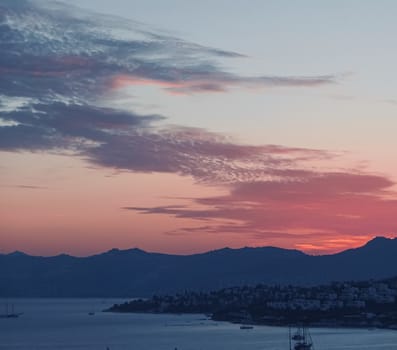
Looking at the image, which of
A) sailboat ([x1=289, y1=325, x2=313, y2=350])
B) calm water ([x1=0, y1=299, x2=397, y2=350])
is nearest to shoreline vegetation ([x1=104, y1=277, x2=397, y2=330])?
calm water ([x1=0, y1=299, x2=397, y2=350])

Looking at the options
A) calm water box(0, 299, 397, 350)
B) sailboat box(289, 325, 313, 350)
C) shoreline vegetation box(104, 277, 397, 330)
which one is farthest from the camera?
shoreline vegetation box(104, 277, 397, 330)

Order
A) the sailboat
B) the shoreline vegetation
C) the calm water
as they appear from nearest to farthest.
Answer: the sailboat, the calm water, the shoreline vegetation

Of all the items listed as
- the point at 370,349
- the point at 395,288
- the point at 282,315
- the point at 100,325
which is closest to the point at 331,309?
the point at 282,315

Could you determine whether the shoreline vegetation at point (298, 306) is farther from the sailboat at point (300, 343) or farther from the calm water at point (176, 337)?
the sailboat at point (300, 343)

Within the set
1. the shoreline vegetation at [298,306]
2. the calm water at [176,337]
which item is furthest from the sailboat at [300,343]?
the shoreline vegetation at [298,306]

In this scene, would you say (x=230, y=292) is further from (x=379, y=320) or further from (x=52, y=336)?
(x=52, y=336)

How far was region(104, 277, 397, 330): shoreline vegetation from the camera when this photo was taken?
→ 135000mm

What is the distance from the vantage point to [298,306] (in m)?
149

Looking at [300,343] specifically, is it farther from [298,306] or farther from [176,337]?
[298,306]

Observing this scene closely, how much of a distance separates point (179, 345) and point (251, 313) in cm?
5431

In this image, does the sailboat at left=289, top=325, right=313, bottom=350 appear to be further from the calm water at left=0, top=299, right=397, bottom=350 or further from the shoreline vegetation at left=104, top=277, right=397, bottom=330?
the shoreline vegetation at left=104, top=277, right=397, bottom=330

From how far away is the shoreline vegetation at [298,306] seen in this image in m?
135

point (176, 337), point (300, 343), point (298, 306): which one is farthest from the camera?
point (298, 306)

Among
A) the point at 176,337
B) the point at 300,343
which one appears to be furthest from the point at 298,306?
the point at 300,343
